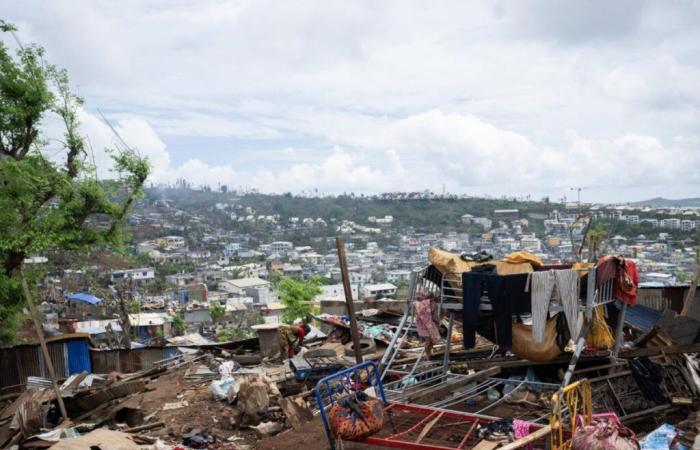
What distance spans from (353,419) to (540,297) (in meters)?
3.85

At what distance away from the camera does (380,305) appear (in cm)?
2128

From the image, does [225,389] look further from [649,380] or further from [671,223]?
[671,223]

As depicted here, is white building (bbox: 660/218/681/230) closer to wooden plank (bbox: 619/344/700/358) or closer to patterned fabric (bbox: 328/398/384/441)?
wooden plank (bbox: 619/344/700/358)

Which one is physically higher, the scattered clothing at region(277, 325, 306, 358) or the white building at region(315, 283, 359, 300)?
the scattered clothing at region(277, 325, 306, 358)

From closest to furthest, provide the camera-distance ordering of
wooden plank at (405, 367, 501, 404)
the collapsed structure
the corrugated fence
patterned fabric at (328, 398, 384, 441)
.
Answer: patterned fabric at (328, 398, 384, 441) < the collapsed structure < wooden plank at (405, 367, 501, 404) < the corrugated fence

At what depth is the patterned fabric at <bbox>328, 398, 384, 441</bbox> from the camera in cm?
625

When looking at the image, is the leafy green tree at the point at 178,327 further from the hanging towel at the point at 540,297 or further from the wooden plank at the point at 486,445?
the wooden plank at the point at 486,445

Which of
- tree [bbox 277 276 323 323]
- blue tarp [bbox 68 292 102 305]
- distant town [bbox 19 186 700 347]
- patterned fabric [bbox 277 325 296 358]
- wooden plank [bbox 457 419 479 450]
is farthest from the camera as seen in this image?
blue tarp [bbox 68 292 102 305]

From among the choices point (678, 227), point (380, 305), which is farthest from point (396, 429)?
point (678, 227)

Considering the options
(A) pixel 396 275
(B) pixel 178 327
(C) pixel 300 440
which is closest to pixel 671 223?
(A) pixel 396 275

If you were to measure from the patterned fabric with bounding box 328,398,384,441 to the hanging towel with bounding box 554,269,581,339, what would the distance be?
3.56 meters

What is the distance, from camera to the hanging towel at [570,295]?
27.4 feet

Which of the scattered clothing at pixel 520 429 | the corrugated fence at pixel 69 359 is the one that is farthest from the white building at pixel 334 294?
the scattered clothing at pixel 520 429

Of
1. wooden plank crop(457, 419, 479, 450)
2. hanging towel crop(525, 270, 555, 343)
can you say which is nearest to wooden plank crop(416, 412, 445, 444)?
wooden plank crop(457, 419, 479, 450)
